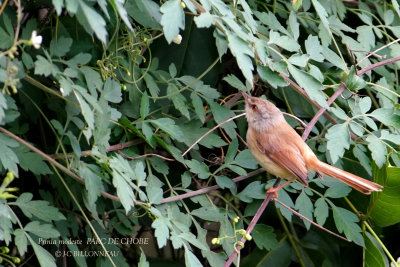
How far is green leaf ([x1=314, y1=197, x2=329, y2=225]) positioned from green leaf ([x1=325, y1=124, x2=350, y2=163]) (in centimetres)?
40

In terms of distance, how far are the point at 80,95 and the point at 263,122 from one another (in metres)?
1.27

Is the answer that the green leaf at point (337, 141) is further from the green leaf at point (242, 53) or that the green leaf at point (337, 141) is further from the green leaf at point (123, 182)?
the green leaf at point (123, 182)

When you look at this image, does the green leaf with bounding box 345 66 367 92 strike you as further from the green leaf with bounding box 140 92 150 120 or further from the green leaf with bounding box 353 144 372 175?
the green leaf with bounding box 140 92 150 120

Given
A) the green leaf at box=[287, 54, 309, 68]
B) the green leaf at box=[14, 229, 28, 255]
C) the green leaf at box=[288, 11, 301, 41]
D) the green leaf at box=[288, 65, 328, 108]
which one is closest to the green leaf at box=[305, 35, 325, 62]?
the green leaf at box=[288, 11, 301, 41]

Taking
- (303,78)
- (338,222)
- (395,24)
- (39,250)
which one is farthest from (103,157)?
(395,24)

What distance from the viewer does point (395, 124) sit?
10.0ft

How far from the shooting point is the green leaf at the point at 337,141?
9.39 feet

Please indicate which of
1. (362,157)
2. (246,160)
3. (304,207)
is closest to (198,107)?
(246,160)

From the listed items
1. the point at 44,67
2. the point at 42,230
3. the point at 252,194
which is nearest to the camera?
the point at 44,67

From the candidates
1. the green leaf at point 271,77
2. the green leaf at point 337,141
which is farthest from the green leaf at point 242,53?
the green leaf at point 337,141

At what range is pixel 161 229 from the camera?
8.47 ft

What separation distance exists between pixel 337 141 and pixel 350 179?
0.34 metres

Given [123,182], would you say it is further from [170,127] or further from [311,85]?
[311,85]

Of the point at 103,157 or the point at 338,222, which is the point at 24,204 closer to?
the point at 103,157
